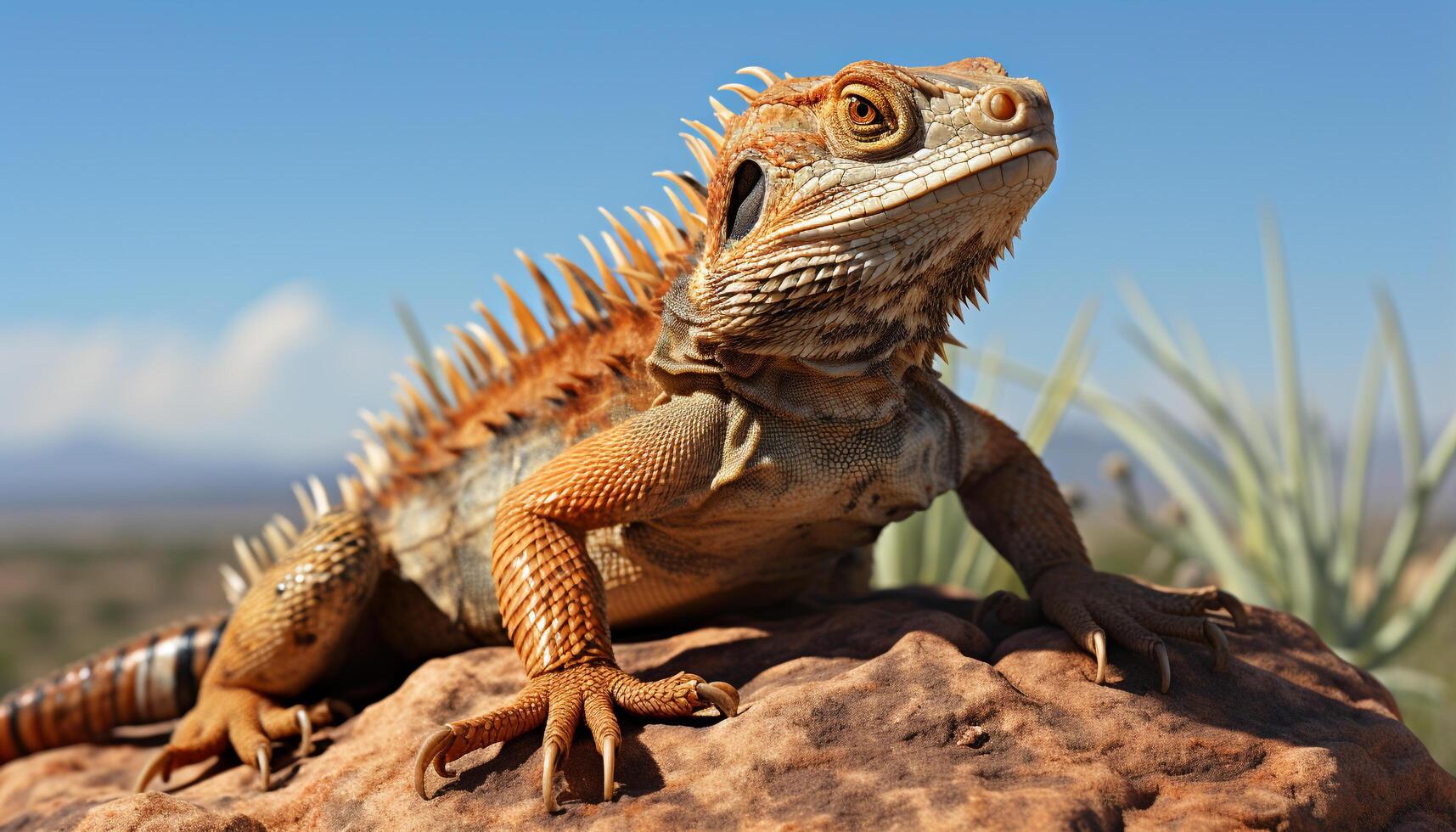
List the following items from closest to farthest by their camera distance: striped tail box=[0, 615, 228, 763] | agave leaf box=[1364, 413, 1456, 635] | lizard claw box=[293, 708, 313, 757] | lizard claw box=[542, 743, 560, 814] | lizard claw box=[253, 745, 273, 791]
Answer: lizard claw box=[542, 743, 560, 814] < lizard claw box=[253, 745, 273, 791] < lizard claw box=[293, 708, 313, 757] < striped tail box=[0, 615, 228, 763] < agave leaf box=[1364, 413, 1456, 635]

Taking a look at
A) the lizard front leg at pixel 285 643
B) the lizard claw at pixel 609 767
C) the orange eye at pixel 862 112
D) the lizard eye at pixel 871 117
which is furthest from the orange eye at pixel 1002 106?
the lizard front leg at pixel 285 643

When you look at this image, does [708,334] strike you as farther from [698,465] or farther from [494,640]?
[494,640]

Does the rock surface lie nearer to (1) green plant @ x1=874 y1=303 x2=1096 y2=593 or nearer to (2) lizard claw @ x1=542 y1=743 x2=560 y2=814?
(2) lizard claw @ x1=542 y1=743 x2=560 y2=814

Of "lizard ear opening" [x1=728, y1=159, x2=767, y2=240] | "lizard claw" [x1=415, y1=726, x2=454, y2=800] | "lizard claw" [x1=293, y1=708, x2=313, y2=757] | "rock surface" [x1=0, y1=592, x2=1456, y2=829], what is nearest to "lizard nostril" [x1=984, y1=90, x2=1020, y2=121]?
"lizard ear opening" [x1=728, y1=159, x2=767, y2=240]

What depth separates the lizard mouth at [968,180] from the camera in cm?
332

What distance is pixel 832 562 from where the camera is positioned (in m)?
4.98

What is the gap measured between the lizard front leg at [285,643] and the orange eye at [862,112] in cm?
276

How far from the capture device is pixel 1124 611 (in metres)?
3.87

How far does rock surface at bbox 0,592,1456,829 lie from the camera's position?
2.96m

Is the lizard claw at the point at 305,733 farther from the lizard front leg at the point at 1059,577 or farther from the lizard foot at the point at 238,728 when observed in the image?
the lizard front leg at the point at 1059,577

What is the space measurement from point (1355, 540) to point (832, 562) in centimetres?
600

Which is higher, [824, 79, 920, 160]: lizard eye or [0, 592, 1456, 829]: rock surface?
[824, 79, 920, 160]: lizard eye

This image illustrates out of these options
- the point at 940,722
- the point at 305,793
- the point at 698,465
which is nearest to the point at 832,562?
the point at 698,465

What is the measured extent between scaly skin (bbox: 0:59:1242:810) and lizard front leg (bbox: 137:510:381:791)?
12 mm
